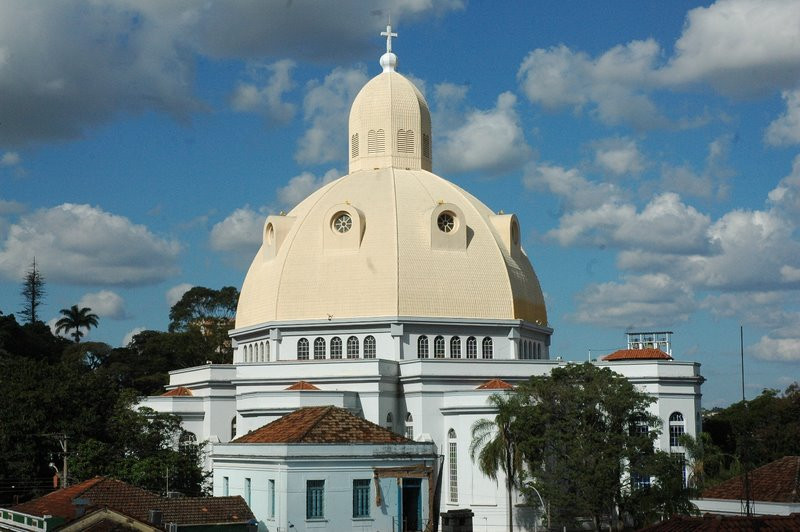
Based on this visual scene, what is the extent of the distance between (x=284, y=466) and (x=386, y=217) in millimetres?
29265

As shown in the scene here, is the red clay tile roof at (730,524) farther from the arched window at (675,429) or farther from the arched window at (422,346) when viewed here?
A: the arched window at (422,346)

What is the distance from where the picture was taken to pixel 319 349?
6644cm

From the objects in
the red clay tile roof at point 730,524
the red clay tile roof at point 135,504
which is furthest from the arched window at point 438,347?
the red clay tile roof at point 730,524

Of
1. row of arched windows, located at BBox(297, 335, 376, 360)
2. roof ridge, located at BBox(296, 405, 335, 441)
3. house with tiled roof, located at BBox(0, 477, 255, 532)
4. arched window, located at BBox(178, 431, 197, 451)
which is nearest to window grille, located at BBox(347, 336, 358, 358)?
row of arched windows, located at BBox(297, 335, 376, 360)

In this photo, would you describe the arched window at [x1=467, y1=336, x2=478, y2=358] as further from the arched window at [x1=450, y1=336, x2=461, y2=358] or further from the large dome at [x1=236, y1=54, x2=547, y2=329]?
the large dome at [x1=236, y1=54, x2=547, y2=329]

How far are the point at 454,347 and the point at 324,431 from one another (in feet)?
76.1

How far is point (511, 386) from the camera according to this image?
61594 mm

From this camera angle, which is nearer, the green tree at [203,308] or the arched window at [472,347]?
the arched window at [472,347]

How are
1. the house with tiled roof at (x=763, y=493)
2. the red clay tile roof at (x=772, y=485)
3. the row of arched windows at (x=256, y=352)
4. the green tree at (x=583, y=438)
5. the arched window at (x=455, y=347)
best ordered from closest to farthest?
the house with tiled roof at (x=763, y=493) < the red clay tile roof at (x=772, y=485) < the green tree at (x=583, y=438) < the arched window at (x=455, y=347) < the row of arched windows at (x=256, y=352)

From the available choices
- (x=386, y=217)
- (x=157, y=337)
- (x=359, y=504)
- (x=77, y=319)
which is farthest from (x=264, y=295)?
(x=77, y=319)

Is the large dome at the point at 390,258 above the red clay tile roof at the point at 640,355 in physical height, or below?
above

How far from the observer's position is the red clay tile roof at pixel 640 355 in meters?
64.4

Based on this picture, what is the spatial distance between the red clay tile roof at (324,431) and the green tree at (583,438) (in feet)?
26.4

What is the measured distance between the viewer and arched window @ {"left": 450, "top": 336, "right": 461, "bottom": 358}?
2601 inches
